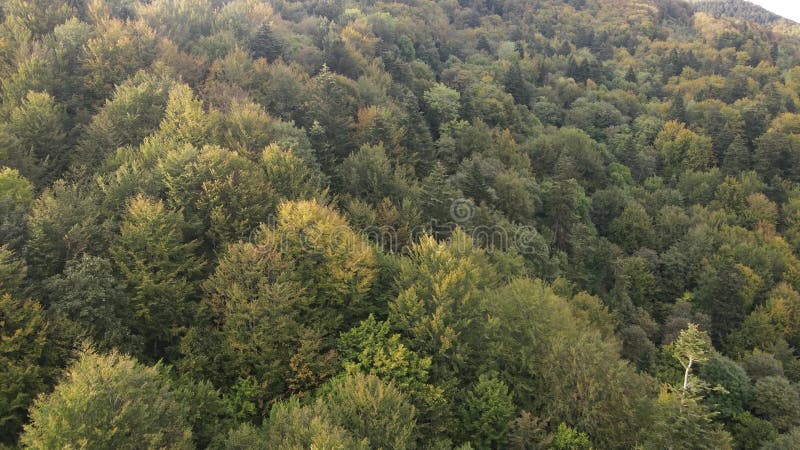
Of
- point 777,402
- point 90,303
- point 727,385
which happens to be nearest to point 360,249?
point 90,303

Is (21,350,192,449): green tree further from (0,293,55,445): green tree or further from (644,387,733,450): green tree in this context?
(644,387,733,450): green tree

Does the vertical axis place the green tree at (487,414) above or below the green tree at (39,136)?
above

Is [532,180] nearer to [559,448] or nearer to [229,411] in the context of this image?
[559,448]

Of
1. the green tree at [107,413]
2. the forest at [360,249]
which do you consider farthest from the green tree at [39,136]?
the green tree at [107,413]

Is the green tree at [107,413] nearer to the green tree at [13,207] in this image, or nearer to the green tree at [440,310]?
the green tree at [13,207]

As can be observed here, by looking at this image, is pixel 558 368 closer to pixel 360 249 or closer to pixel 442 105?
pixel 360 249

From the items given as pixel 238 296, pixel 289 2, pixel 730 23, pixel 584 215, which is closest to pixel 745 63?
pixel 730 23
